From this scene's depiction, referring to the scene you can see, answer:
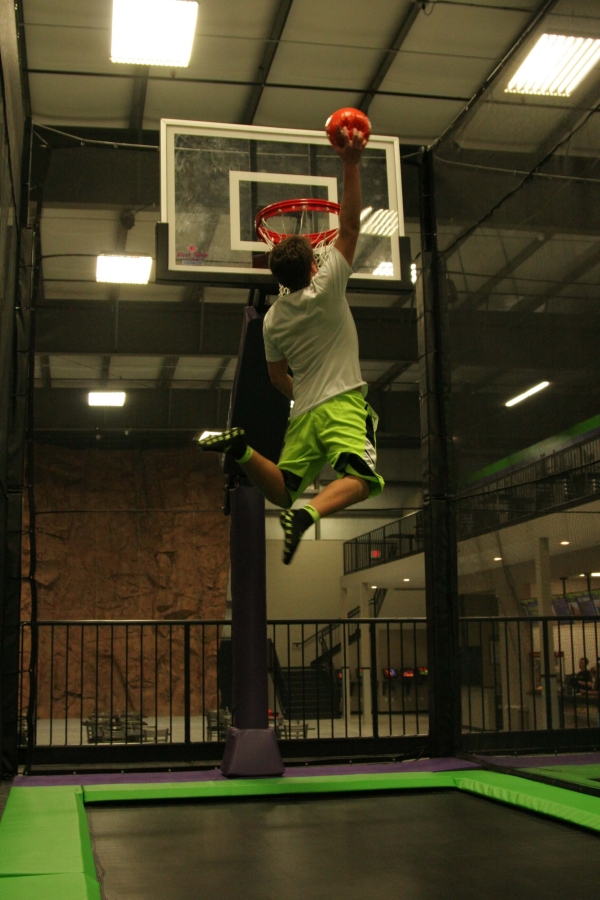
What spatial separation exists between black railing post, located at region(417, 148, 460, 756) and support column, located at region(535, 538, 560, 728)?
2.55ft

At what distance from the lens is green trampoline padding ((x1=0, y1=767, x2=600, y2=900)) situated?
1997mm

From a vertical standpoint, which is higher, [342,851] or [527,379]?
[527,379]

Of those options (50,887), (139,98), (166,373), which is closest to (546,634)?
(50,887)

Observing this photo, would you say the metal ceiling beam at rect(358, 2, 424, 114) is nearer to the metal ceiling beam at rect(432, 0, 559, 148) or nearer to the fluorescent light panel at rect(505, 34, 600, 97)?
the metal ceiling beam at rect(432, 0, 559, 148)

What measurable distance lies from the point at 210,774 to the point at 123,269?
573cm

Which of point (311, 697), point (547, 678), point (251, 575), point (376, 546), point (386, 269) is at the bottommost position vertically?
point (311, 697)

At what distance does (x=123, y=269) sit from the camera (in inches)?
341

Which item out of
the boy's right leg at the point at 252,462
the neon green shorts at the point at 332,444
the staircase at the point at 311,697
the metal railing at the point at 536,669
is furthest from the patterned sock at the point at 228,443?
the staircase at the point at 311,697

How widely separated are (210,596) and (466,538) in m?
9.93

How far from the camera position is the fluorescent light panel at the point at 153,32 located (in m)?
5.55

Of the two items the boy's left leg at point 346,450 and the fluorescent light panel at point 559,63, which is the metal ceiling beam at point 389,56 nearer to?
the fluorescent light panel at point 559,63

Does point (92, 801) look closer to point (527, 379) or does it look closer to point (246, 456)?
point (246, 456)

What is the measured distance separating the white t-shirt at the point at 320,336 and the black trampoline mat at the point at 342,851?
1.32 m

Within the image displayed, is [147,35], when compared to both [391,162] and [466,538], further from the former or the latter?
[466,538]
